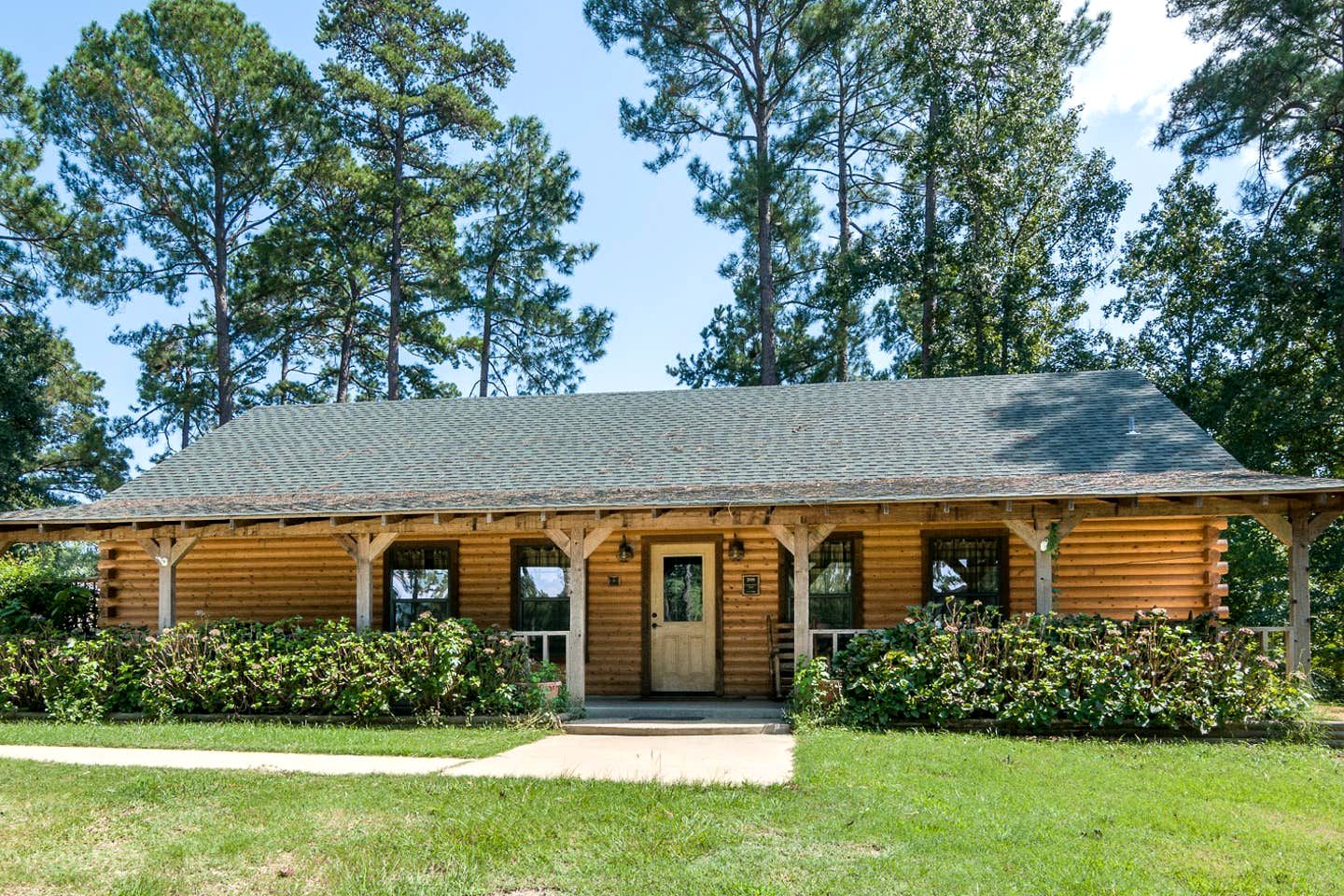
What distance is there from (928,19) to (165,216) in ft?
60.3

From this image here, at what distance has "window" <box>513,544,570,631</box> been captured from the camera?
523 inches

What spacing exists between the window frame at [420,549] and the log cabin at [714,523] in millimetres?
25

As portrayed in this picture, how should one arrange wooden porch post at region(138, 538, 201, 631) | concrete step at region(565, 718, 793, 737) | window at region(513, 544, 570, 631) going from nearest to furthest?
concrete step at region(565, 718, 793, 737)
wooden porch post at region(138, 538, 201, 631)
window at region(513, 544, 570, 631)

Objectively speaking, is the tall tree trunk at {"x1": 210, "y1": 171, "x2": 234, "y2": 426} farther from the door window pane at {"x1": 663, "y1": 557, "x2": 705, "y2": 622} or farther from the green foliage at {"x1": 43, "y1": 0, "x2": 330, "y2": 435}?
the door window pane at {"x1": 663, "y1": 557, "x2": 705, "y2": 622}

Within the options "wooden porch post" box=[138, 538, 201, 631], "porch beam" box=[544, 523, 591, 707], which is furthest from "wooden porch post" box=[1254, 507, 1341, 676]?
"wooden porch post" box=[138, 538, 201, 631]

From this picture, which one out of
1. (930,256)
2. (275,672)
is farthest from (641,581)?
(930,256)

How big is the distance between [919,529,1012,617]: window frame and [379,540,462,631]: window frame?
234 inches

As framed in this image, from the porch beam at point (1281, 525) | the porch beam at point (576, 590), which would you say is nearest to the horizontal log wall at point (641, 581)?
the porch beam at point (1281, 525)

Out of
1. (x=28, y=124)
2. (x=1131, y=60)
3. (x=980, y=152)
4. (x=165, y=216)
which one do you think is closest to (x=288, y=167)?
(x=165, y=216)

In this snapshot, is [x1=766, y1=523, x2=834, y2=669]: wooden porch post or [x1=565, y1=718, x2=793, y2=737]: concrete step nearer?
[x1=565, y1=718, x2=793, y2=737]: concrete step

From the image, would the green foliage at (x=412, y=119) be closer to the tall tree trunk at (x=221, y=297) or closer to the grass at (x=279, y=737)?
the tall tree trunk at (x=221, y=297)

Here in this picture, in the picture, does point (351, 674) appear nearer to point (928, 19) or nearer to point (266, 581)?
point (266, 581)

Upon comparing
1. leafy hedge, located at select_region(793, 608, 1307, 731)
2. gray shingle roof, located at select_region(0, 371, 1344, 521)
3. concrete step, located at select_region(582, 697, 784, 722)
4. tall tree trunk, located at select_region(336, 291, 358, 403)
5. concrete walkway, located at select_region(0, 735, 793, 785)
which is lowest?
concrete step, located at select_region(582, 697, 784, 722)

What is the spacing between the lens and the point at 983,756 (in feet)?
27.6
